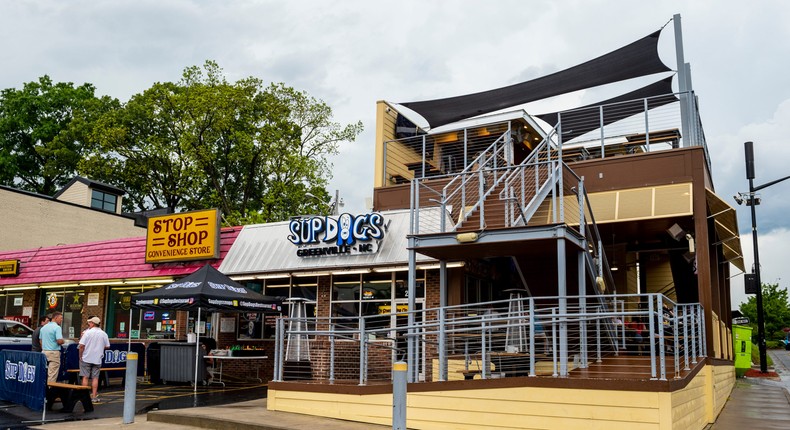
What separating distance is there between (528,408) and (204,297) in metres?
8.45

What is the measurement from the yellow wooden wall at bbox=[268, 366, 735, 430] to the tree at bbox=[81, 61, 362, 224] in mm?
29279

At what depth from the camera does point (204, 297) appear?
15688mm

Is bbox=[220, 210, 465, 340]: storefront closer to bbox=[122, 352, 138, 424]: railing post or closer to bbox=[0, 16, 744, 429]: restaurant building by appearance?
bbox=[0, 16, 744, 429]: restaurant building

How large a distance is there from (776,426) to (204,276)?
39.3 ft

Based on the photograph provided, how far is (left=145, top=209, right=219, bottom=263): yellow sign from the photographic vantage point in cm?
2120

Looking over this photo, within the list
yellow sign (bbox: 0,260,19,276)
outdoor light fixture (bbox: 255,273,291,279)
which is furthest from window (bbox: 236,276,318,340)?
yellow sign (bbox: 0,260,19,276)

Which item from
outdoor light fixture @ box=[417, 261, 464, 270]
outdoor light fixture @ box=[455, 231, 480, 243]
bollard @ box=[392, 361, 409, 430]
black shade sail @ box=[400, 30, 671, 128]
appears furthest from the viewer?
black shade sail @ box=[400, 30, 671, 128]

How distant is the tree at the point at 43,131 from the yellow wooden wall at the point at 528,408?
44.1 m

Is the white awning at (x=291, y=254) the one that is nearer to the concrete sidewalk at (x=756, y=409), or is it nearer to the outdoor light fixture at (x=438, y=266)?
the outdoor light fixture at (x=438, y=266)

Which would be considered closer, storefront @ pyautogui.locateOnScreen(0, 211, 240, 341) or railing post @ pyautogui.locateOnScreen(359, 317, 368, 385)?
railing post @ pyautogui.locateOnScreen(359, 317, 368, 385)

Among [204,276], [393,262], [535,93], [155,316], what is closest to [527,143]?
[535,93]

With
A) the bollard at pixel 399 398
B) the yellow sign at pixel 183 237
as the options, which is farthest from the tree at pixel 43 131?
the bollard at pixel 399 398

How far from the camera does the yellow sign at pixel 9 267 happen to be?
26141mm

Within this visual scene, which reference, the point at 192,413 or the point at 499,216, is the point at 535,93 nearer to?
the point at 499,216
